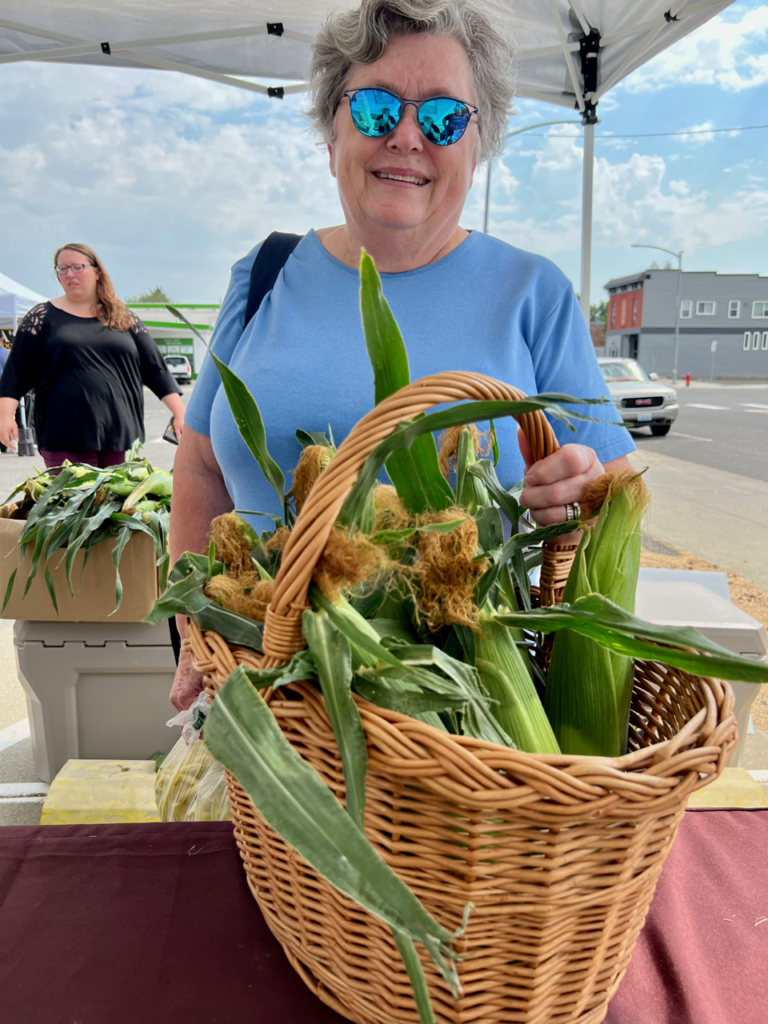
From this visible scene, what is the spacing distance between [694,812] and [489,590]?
1.40ft

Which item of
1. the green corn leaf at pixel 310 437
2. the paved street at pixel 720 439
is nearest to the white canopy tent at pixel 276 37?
the green corn leaf at pixel 310 437

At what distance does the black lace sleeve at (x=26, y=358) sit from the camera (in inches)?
95.2

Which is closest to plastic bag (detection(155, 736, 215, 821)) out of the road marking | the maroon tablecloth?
the maroon tablecloth

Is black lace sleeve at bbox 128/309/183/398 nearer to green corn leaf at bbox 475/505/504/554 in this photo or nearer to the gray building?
green corn leaf at bbox 475/505/504/554

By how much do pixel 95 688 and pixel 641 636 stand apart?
1.47m

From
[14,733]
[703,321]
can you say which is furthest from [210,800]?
[703,321]

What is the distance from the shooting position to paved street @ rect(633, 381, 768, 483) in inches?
300

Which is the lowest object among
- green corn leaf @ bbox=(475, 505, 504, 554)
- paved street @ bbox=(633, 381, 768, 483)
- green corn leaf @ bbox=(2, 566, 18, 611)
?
paved street @ bbox=(633, 381, 768, 483)

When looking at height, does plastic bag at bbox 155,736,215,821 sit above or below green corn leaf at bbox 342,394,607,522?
below

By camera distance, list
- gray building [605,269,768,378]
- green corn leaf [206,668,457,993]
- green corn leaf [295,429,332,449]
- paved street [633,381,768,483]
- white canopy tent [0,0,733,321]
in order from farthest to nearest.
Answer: gray building [605,269,768,378]
paved street [633,381,768,483]
white canopy tent [0,0,733,321]
green corn leaf [295,429,332,449]
green corn leaf [206,668,457,993]

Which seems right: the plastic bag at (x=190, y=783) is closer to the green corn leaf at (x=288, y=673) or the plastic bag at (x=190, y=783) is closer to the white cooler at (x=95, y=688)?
the green corn leaf at (x=288, y=673)

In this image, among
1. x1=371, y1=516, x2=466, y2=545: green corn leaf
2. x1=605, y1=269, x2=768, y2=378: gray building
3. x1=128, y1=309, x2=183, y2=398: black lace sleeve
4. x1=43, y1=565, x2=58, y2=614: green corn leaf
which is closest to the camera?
x1=371, y1=516, x2=466, y2=545: green corn leaf

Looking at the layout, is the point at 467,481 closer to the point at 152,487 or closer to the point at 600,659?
the point at 600,659

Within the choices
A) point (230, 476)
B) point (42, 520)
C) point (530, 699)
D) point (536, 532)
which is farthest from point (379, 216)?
point (42, 520)
